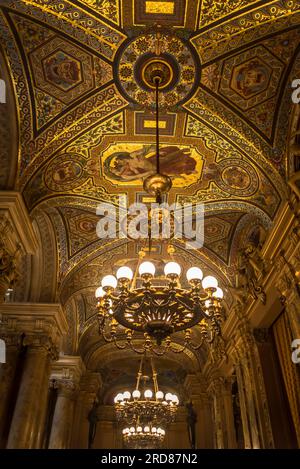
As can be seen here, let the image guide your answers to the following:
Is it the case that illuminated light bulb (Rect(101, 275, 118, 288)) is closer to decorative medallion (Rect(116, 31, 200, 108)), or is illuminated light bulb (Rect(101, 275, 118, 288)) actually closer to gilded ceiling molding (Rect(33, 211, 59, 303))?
decorative medallion (Rect(116, 31, 200, 108))

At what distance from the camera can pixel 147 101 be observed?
236 inches

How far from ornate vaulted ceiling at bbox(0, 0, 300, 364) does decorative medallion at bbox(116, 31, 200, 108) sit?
0.02m

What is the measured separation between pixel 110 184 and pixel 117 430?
13.2 meters

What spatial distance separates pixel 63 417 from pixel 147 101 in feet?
31.2

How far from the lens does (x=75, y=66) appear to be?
5539 millimetres

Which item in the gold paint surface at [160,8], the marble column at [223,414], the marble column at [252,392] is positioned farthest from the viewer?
the marble column at [223,414]

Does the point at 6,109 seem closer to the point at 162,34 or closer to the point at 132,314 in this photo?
the point at 162,34

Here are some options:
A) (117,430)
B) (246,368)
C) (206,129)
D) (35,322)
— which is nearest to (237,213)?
(206,129)

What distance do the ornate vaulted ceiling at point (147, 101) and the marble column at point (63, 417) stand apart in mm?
5883

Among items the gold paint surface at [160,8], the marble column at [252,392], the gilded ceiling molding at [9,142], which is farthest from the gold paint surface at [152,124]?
the marble column at [252,392]

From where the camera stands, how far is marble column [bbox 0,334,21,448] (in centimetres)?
690

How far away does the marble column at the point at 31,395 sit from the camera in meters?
6.82

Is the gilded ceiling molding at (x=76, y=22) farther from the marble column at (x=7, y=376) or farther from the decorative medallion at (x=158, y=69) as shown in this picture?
the marble column at (x=7, y=376)

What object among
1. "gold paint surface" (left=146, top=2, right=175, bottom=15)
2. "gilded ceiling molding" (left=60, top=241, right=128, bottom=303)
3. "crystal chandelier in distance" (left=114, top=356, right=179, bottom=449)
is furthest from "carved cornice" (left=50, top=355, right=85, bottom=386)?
"gold paint surface" (left=146, top=2, right=175, bottom=15)
